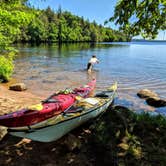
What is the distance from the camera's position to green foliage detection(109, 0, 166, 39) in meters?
5.85

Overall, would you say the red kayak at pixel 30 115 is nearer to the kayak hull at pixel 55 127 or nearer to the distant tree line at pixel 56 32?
the kayak hull at pixel 55 127

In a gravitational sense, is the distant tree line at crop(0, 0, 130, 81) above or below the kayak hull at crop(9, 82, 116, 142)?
above

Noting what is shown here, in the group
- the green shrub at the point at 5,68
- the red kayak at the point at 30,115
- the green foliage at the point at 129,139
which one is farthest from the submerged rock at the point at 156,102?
the green shrub at the point at 5,68

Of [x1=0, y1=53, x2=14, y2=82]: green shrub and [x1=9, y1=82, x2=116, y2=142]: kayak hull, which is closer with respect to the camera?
[x1=9, y1=82, x2=116, y2=142]: kayak hull

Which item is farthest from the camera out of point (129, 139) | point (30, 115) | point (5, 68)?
point (5, 68)

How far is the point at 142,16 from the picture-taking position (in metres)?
6.39

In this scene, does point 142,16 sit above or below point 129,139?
above

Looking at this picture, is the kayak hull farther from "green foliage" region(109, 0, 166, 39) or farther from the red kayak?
"green foliage" region(109, 0, 166, 39)

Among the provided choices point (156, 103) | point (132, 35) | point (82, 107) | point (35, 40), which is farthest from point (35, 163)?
point (35, 40)

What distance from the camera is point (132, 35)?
24.2 feet

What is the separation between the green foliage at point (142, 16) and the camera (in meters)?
5.85

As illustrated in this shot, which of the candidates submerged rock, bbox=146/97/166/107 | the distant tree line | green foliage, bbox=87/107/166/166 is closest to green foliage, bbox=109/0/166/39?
green foliage, bbox=87/107/166/166

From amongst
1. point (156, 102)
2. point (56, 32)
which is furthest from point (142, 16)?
point (56, 32)

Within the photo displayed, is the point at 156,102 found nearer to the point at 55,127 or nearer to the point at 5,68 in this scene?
the point at 55,127
